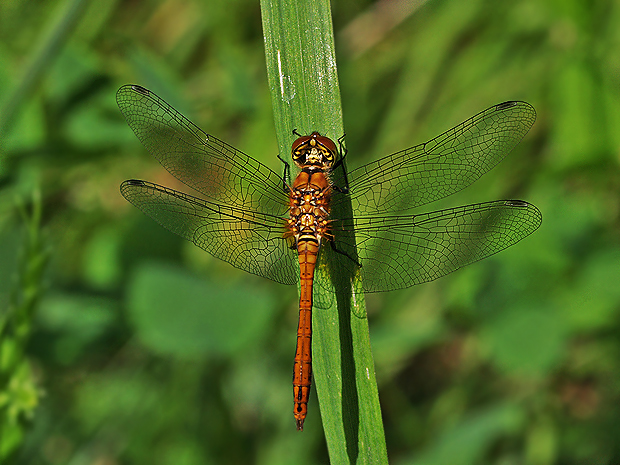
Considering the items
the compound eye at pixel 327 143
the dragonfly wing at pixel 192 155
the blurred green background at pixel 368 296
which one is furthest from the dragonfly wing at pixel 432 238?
the blurred green background at pixel 368 296

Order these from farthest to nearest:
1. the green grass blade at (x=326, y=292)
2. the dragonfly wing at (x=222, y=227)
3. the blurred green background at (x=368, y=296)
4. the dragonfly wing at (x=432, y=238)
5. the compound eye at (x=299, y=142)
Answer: the blurred green background at (x=368, y=296)
the dragonfly wing at (x=222, y=227)
the dragonfly wing at (x=432, y=238)
the compound eye at (x=299, y=142)
the green grass blade at (x=326, y=292)

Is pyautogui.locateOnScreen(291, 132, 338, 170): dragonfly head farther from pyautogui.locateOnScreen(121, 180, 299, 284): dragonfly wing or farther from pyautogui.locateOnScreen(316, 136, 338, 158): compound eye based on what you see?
pyautogui.locateOnScreen(121, 180, 299, 284): dragonfly wing

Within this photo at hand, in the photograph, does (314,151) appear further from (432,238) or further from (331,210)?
(432,238)

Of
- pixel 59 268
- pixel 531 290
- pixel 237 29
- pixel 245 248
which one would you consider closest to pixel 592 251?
pixel 531 290

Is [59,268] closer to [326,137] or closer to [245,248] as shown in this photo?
[245,248]

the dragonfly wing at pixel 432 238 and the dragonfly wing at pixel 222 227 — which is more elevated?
the dragonfly wing at pixel 222 227

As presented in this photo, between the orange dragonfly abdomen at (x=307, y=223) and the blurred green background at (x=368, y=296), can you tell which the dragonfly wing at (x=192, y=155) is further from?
the blurred green background at (x=368, y=296)
